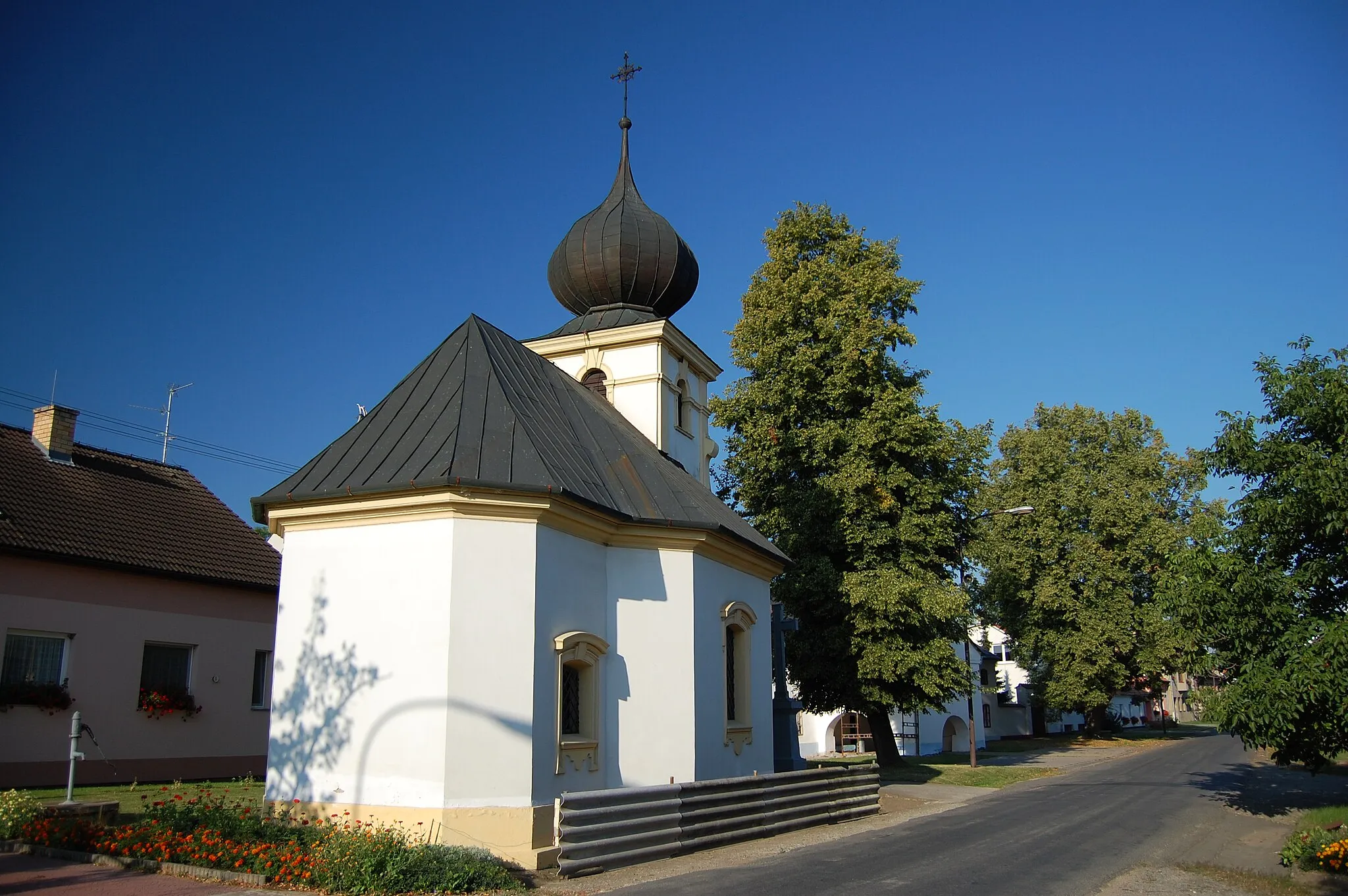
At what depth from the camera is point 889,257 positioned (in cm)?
2667

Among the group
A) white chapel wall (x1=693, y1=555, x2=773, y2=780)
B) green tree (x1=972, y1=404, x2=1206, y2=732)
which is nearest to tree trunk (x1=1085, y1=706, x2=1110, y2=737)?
green tree (x1=972, y1=404, x2=1206, y2=732)

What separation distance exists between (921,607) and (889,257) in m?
9.46

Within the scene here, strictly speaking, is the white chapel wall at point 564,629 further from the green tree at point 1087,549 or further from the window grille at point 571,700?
the green tree at point 1087,549

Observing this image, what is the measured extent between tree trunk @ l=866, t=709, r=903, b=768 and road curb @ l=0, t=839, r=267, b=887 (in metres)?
20.1

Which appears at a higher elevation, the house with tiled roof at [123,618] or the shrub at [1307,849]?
the house with tiled roof at [123,618]

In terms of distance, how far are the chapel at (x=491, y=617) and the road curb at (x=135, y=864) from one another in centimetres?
243

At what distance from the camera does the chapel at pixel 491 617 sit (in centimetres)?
1285

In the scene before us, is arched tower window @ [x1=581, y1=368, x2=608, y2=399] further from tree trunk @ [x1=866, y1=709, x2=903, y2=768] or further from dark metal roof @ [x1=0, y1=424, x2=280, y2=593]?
tree trunk @ [x1=866, y1=709, x2=903, y2=768]

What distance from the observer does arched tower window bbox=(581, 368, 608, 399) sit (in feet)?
76.5

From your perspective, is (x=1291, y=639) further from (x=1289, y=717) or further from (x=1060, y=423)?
(x=1060, y=423)

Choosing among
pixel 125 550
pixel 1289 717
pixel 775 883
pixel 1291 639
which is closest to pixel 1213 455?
pixel 1291 639

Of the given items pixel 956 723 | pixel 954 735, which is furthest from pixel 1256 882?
pixel 954 735

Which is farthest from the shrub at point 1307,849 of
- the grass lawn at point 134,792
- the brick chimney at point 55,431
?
the brick chimney at point 55,431

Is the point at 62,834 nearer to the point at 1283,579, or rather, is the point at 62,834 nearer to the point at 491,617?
the point at 491,617
